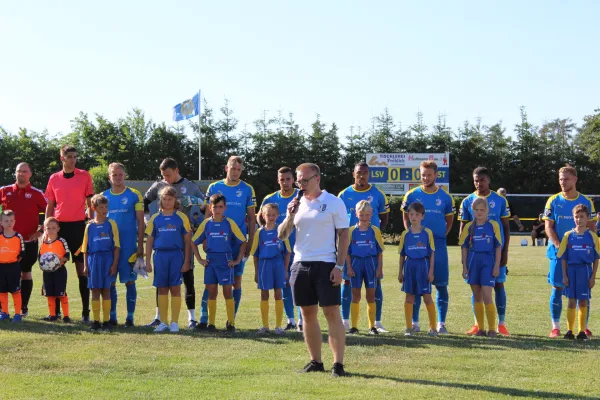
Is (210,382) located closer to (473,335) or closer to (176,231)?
(176,231)

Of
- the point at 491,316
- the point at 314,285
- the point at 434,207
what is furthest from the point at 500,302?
the point at 314,285

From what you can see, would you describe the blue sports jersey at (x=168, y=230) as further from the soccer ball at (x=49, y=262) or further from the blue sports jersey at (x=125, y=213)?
the soccer ball at (x=49, y=262)

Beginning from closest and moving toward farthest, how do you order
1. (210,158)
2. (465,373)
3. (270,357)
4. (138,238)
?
(465,373) < (270,357) < (138,238) < (210,158)

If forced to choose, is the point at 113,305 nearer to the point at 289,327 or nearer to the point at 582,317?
the point at 289,327

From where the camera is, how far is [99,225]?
998 centimetres

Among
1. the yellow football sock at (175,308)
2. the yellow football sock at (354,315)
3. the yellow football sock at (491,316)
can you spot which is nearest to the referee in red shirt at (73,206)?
the yellow football sock at (175,308)

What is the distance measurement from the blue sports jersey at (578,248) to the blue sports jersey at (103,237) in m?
5.69

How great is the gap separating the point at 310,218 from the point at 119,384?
2203mm

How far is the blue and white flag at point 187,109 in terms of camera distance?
47219mm

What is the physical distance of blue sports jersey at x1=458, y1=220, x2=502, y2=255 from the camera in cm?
963

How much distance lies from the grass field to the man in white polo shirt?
483 mm

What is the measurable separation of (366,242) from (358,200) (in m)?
0.64

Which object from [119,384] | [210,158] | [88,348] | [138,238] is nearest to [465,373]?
[119,384]

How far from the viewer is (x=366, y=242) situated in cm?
981
